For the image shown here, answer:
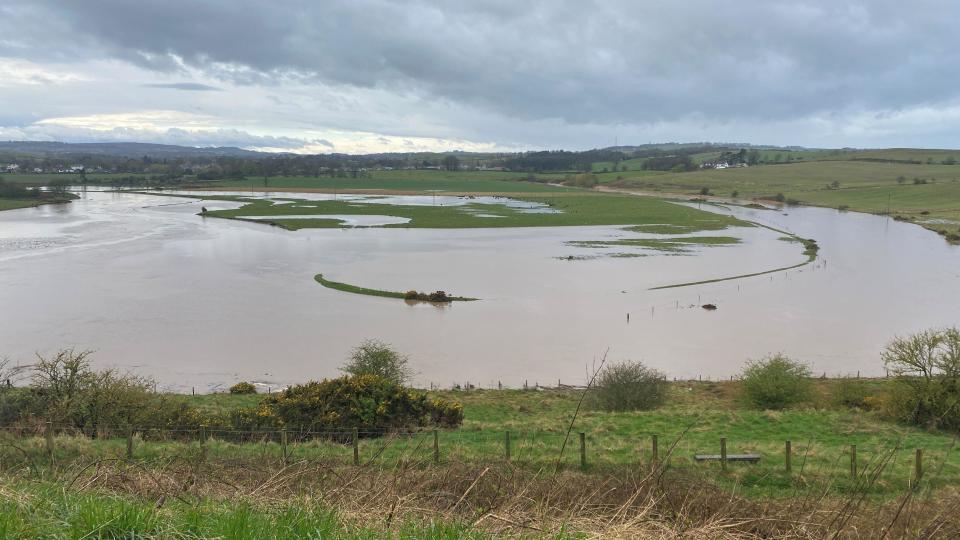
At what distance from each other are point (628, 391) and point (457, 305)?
16117 mm

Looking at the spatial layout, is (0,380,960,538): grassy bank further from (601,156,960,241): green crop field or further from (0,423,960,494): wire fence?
(601,156,960,241): green crop field

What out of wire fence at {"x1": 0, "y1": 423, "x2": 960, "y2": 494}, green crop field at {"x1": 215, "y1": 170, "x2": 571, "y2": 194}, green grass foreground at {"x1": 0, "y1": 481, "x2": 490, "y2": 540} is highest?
green crop field at {"x1": 215, "y1": 170, "x2": 571, "y2": 194}

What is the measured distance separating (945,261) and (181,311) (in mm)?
53028

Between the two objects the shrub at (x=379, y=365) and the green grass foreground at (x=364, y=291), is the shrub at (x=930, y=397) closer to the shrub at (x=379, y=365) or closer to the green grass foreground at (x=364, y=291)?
the shrub at (x=379, y=365)

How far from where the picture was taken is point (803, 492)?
28.6 ft

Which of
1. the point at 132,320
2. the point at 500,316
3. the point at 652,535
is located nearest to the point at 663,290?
the point at 500,316

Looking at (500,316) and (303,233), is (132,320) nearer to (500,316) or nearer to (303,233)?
(500,316)

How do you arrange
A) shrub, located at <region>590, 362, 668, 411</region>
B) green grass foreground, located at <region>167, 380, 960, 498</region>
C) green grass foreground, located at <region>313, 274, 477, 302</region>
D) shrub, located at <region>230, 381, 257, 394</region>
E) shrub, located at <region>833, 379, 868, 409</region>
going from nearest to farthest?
green grass foreground, located at <region>167, 380, 960, 498</region> < shrub, located at <region>833, 379, 868, 409</region> < shrub, located at <region>590, 362, 668, 411</region> < shrub, located at <region>230, 381, 257, 394</region> < green grass foreground, located at <region>313, 274, 477, 302</region>

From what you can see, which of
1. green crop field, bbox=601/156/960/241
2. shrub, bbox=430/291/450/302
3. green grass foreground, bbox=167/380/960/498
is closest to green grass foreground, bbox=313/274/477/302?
shrub, bbox=430/291/450/302

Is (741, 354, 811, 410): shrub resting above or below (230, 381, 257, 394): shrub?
above

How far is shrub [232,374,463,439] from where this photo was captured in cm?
1454

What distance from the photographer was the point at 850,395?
62.8ft

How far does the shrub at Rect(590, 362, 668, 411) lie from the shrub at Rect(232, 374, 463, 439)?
546 centimetres

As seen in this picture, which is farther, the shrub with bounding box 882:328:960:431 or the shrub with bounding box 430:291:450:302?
the shrub with bounding box 430:291:450:302
